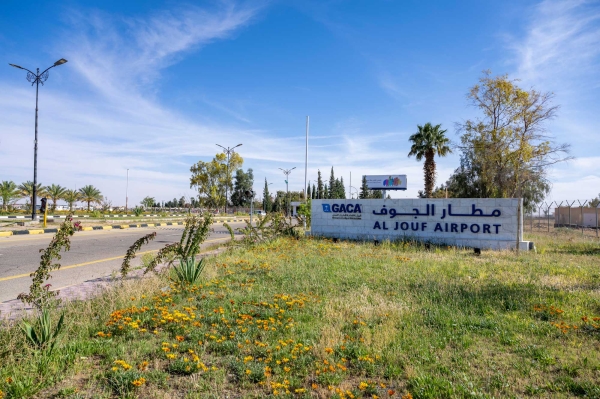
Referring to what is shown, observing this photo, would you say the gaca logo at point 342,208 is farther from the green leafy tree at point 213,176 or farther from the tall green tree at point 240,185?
the tall green tree at point 240,185

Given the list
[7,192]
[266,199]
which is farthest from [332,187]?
[7,192]

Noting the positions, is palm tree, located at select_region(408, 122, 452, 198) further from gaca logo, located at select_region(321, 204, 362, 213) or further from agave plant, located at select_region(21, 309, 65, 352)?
agave plant, located at select_region(21, 309, 65, 352)

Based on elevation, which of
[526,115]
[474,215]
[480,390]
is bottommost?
[480,390]

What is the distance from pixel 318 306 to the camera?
5.76m

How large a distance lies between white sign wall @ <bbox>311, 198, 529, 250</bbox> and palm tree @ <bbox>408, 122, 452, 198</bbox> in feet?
65.9

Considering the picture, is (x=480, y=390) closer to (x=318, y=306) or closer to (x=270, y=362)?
(x=270, y=362)

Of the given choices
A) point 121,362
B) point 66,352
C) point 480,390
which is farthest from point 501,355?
point 66,352

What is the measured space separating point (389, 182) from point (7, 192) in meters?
42.8

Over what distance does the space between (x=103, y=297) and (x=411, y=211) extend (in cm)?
1269

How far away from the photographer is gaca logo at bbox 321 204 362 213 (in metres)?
17.2

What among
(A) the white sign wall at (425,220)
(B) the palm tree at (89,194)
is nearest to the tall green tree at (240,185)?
(B) the palm tree at (89,194)

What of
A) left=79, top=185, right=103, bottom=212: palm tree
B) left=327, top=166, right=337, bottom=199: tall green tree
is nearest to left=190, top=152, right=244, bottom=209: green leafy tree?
left=79, top=185, right=103, bottom=212: palm tree

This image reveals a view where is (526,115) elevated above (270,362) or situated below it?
above

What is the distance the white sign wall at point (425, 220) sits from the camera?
47.2ft
